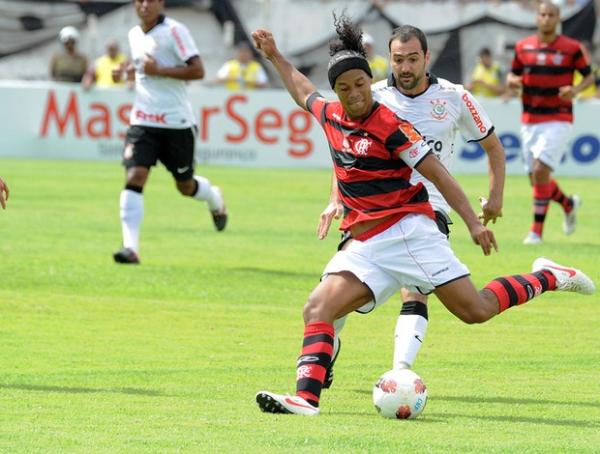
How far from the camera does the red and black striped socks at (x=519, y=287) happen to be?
29.3 feet

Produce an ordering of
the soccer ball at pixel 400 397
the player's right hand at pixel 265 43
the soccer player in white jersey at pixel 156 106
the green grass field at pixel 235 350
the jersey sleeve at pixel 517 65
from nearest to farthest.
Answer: the green grass field at pixel 235 350, the soccer ball at pixel 400 397, the player's right hand at pixel 265 43, the soccer player in white jersey at pixel 156 106, the jersey sleeve at pixel 517 65

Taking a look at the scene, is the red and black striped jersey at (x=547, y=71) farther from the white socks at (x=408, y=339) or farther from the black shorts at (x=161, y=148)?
the white socks at (x=408, y=339)

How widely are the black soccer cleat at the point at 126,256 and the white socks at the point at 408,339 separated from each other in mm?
6389

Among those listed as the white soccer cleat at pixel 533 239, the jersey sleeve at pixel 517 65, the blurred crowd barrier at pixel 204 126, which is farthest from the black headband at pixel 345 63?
the blurred crowd barrier at pixel 204 126

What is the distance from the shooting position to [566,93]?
1775cm

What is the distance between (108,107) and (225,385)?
813 inches

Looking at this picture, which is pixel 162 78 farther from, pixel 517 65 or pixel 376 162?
pixel 376 162

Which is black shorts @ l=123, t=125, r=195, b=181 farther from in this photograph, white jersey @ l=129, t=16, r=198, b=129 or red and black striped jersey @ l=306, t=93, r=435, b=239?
red and black striped jersey @ l=306, t=93, r=435, b=239

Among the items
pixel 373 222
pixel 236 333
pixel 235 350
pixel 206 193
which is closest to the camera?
pixel 373 222

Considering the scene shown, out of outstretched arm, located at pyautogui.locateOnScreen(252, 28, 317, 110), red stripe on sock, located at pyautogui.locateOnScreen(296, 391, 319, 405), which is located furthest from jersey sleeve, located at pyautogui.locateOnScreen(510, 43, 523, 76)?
red stripe on sock, located at pyautogui.locateOnScreen(296, 391, 319, 405)

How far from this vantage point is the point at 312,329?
27.3 ft

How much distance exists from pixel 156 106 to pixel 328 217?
277 inches

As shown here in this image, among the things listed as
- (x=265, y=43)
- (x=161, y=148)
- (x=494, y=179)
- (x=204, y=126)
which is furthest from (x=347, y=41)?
(x=204, y=126)

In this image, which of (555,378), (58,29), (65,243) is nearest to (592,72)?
(65,243)
